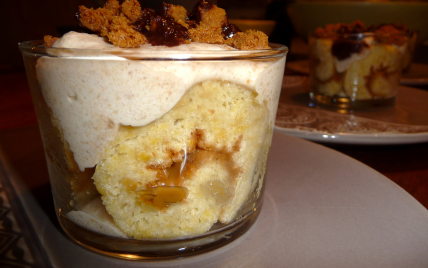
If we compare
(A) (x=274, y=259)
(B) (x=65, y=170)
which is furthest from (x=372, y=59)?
(B) (x=65, y=170)

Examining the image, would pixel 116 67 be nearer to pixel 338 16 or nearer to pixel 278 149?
pixel 278 149

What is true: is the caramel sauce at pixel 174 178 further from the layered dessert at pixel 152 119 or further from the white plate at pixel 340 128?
the white plate at pixel 340 128

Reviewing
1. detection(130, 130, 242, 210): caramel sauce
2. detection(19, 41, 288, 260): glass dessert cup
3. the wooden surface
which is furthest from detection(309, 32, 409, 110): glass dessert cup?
detection(130, 130, 242, 210): caramel sauce

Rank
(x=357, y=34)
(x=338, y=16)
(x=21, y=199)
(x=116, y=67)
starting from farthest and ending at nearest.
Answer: (x=338, y=16), (x=357, y=34), (x=21, y=199), (x=116, y=67)

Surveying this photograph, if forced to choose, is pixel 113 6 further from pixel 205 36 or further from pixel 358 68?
pixel 358 68

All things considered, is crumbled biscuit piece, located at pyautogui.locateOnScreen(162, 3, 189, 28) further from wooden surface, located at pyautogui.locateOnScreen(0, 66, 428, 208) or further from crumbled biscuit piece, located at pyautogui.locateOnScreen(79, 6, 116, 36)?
wooden surface, located at pyautogui.locateOnScreen(0, 66, 428, 208)

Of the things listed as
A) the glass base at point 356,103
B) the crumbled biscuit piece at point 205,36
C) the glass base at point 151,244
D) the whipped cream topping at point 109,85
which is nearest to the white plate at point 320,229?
the glass base at point 151,244

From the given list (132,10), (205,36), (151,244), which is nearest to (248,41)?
(205,36)
